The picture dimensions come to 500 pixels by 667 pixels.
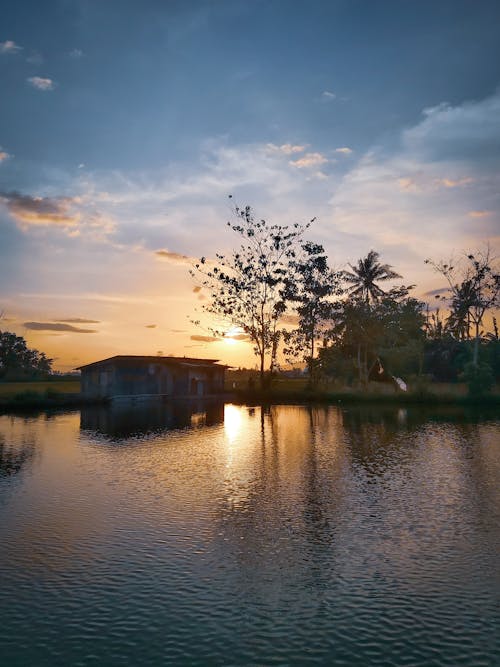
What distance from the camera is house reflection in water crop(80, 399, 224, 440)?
1323 inches

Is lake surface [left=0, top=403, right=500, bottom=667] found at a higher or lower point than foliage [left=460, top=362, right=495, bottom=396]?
lower

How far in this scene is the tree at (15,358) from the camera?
88.4m

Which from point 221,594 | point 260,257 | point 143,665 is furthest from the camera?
point 260,257

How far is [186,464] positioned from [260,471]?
332cm

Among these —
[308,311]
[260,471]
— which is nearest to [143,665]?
[260,471]

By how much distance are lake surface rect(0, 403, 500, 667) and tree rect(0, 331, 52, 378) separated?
228ft

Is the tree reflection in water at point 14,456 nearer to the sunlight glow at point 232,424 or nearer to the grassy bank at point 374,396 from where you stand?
the sunlight glow at point 232,424

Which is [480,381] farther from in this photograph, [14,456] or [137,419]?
[14,456]

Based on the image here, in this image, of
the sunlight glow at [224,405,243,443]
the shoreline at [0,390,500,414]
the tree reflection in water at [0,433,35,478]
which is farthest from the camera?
the shoreline at [0,390,500,414]

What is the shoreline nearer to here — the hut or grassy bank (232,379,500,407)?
grassy bank (232,379,500,407)

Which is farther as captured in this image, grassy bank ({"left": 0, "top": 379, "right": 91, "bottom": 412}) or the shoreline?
the shoreline

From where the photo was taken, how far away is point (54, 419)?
4069 centimetres

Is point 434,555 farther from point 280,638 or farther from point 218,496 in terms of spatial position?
point 218,496

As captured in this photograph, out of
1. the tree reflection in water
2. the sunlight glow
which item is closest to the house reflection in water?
the sunlight glow
